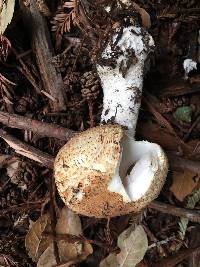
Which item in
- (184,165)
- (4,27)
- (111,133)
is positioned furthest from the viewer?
(184,165)

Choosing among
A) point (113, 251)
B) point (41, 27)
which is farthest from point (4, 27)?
point (113, 251)

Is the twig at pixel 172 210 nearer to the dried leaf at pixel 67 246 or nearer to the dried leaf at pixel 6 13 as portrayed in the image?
the dried leaf at pixel 67 246

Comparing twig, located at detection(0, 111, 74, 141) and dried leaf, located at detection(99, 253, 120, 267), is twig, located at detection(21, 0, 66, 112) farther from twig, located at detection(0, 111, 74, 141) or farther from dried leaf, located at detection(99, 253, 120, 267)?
dried leaf, located at detection(99, 253, 120, 267)

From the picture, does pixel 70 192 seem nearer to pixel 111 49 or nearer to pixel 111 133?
pixel 111 133

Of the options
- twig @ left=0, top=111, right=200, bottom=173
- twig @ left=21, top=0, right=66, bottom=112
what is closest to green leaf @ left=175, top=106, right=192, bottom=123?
twig @ left=0, top=111, right=200, bottom=173

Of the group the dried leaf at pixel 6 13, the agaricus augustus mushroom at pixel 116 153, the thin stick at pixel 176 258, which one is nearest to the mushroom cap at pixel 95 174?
the agaricus augustus mushroom at pixel 116 153

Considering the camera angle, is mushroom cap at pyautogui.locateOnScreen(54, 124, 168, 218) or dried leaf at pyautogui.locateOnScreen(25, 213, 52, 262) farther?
dried leaf at pyautogui.locateOnScreen(25, 213, 52, 262)
